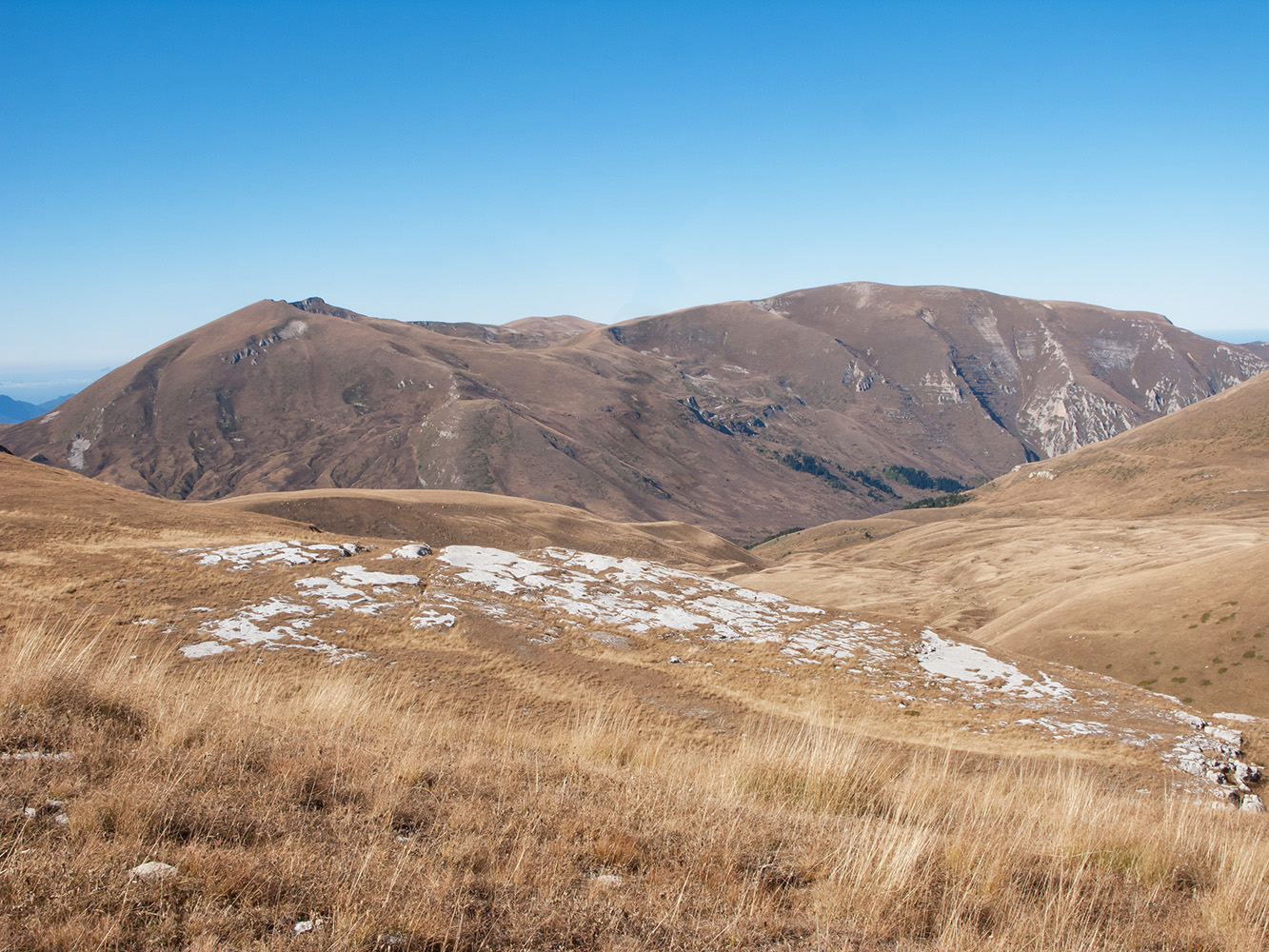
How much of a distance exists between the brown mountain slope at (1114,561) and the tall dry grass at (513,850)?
2377 cm

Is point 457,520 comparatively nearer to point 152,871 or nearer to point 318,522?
point 318,522

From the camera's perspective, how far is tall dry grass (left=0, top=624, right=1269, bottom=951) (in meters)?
4.25

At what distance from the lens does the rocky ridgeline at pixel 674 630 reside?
53.9ft

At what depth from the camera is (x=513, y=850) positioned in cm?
537

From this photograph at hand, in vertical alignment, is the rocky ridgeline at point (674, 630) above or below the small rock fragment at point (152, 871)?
below

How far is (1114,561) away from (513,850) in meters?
93.0

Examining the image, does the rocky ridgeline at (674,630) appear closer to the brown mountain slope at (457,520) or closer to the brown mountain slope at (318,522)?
the brown mountain slope at (318,522)

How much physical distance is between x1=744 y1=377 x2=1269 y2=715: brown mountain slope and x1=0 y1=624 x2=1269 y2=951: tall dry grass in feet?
78.0

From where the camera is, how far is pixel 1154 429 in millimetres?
173625

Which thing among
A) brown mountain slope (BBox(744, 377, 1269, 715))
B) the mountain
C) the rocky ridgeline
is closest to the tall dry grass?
the mountain

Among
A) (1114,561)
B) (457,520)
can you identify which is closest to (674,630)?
(457,520)

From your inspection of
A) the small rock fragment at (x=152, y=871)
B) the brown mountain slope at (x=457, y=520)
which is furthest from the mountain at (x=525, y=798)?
the brown mountain slope at (x=457, y=520)

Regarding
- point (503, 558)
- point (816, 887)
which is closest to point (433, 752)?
point (816, 887)

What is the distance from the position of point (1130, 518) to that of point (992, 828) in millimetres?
150079
